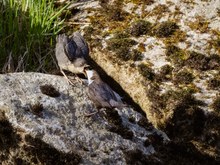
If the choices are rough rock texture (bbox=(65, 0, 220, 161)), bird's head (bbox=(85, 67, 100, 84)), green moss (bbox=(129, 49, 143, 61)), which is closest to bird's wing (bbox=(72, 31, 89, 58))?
bird's head (bbox=(85, 67, 100, 84))

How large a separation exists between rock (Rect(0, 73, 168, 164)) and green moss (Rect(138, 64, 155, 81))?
0.74m

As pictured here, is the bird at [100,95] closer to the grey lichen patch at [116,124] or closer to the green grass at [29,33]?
the grey lichen patch at [116,124]

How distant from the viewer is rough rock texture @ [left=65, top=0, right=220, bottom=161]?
586cm

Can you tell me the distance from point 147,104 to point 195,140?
67 cm

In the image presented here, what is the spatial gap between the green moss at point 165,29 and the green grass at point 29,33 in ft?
4.24

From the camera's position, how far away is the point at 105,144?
4.92 meters

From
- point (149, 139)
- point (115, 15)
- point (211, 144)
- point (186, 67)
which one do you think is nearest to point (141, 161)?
point (149, 139)

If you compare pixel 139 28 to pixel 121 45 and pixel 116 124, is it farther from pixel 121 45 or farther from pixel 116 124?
pixel 116 124

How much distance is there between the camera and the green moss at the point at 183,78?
6113 mm

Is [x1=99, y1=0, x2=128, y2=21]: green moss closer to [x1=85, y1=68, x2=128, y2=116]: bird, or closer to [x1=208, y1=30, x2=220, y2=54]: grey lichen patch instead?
[x1=208, y1=30, x2=220, y2=54]: grey lichen patch

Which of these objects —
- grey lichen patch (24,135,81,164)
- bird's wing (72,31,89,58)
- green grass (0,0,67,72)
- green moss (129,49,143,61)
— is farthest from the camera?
green grass (0,0,67,72)

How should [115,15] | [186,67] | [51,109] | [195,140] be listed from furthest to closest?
1. [115,15]
2. [186,67]
3. [195,140]
4. [51,109]

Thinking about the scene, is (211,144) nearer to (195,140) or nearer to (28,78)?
(195,140)

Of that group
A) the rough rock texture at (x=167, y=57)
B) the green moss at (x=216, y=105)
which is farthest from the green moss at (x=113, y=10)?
the green moss at (x=216, y=105)
